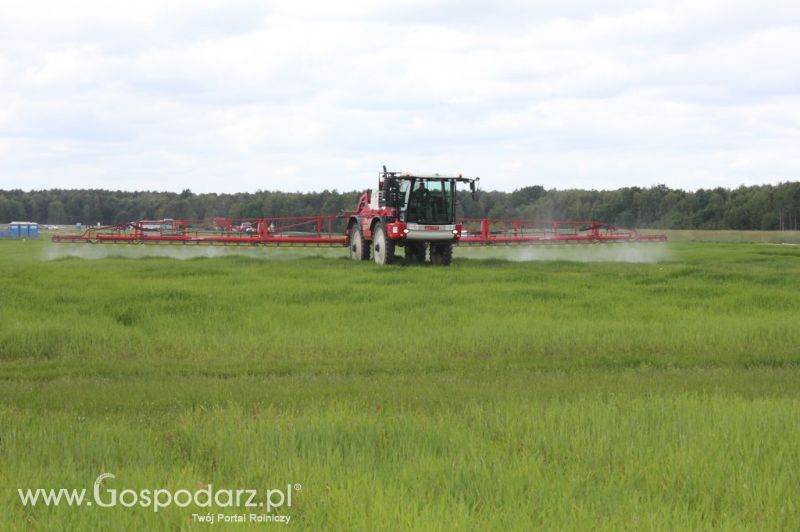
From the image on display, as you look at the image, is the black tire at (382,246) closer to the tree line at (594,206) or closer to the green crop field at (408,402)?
the green crop field at (408,402)

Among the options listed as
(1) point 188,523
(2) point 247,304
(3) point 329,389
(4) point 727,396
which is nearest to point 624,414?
(4) point 727,396

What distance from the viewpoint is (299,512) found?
5.58 metres

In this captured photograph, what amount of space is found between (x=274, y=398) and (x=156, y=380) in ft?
7.51

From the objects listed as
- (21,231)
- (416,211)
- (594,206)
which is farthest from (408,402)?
(594,206)

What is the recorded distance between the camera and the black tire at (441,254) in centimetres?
3122

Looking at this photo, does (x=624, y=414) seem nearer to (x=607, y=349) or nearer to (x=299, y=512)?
(x=299, y=512)

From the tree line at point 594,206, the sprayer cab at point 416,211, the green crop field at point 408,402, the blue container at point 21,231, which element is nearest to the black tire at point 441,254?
the sprayer cab at point 416,211

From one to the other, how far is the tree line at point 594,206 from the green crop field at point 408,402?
93.3 meters

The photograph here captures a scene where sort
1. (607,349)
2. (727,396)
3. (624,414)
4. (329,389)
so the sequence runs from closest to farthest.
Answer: (624,414)
(727,396)
(329,389)
(607,349)

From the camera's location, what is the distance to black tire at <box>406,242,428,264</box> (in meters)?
32.8

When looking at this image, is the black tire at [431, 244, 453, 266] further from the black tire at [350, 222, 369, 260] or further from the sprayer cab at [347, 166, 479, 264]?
the black tire at [350, 222, 369, 260]

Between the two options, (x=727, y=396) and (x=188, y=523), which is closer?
(x=188, y=523)

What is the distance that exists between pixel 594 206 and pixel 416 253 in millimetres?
106060

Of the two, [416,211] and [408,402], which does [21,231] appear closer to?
[416,211]
